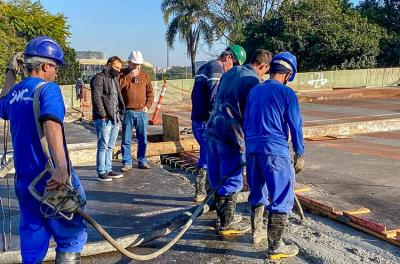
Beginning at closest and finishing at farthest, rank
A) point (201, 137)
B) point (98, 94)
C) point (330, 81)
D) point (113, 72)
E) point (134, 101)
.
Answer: point (201, 137) < point (98, 94) < point (113, 72) < point (134, 101) < point (330, 81)

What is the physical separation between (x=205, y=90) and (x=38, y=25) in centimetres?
2499

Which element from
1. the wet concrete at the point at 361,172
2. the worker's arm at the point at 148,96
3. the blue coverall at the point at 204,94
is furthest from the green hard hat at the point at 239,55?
the worker's arm at the point at 148,96

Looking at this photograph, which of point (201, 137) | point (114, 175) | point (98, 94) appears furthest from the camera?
point (114, 175)

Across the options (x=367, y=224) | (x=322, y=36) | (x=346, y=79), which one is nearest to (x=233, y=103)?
(x=367, y=224)

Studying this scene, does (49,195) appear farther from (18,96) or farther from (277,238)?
(277,238)

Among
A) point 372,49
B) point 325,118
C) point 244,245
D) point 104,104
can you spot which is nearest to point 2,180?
point 104,104

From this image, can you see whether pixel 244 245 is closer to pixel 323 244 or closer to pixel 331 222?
pixel 323 244

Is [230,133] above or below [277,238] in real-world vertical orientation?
above

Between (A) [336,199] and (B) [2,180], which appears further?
(B) [2,180]

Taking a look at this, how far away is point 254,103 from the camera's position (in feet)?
14.1

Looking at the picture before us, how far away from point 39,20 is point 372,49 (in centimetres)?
2103

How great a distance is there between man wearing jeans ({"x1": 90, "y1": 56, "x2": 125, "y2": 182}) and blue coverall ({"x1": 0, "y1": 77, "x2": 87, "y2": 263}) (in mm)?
3714

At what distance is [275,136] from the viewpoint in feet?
13.8

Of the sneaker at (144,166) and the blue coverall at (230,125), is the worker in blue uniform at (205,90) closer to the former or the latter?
the blue coverall at (230,125)
